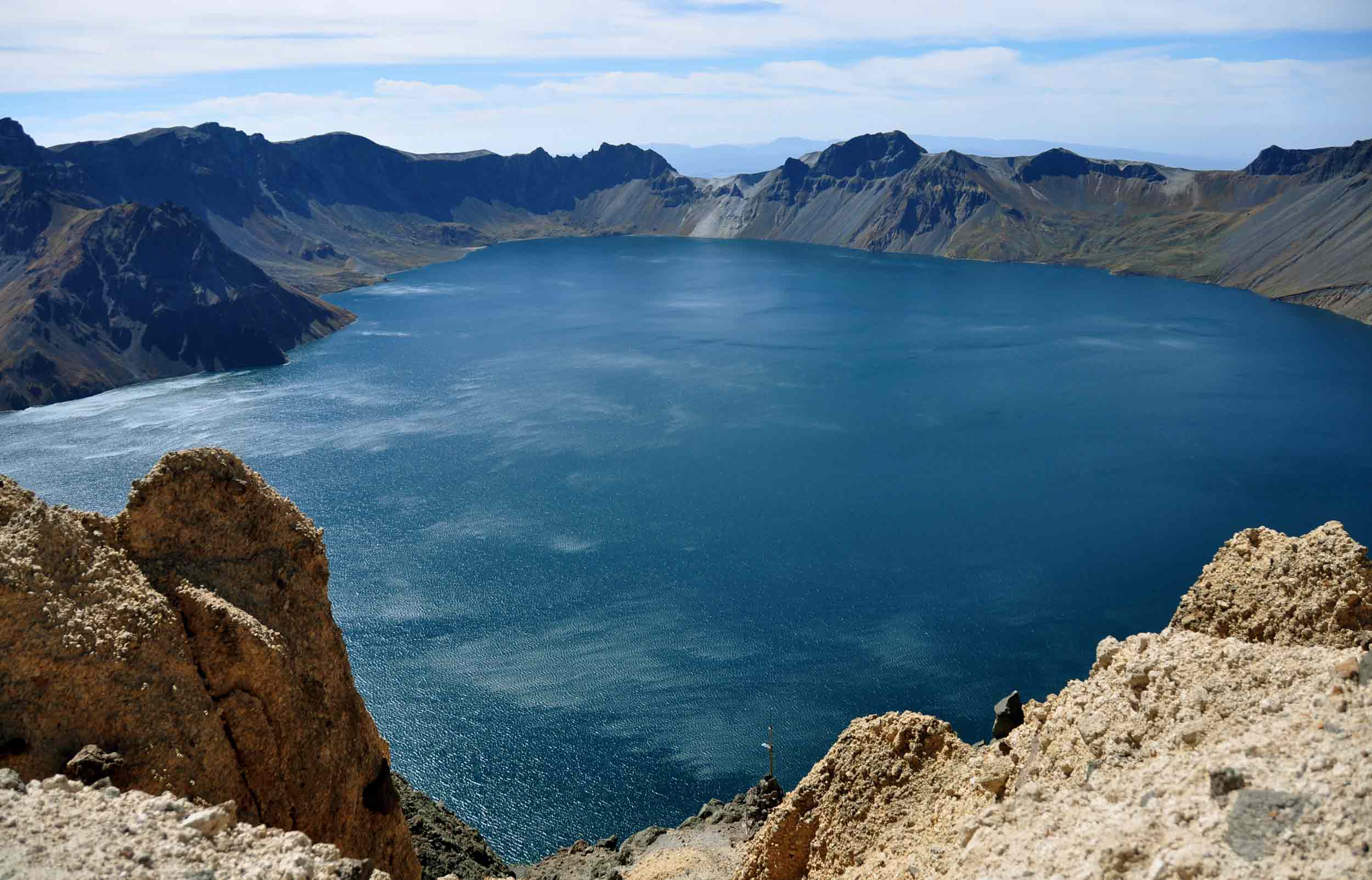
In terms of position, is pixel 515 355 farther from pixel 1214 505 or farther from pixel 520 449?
pixel 1214 505

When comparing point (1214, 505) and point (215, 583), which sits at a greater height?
point (215, 583)

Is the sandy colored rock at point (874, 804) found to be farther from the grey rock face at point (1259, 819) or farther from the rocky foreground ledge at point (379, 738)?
the grey rock face at point (1259, 819)

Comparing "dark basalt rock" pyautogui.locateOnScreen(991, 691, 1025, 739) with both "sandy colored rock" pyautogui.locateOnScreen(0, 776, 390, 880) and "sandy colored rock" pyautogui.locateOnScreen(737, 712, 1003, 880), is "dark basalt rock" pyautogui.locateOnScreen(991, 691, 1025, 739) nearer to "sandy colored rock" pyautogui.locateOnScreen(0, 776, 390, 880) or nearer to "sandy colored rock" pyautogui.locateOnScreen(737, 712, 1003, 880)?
"sandy colored rock" pyautogui.locateOnScreen(737, 712, 1003, 880)

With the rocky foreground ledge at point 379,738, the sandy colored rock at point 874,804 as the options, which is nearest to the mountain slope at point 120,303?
the rocky foreground ledge at point 379,738

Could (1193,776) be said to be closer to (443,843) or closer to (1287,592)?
(1287,592)

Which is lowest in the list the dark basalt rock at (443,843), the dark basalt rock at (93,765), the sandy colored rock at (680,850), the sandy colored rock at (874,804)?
the sandy colored rock at (680,850)

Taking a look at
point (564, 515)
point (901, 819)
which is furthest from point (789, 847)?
point (564, 515)

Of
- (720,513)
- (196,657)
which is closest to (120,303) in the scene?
(720,513)
